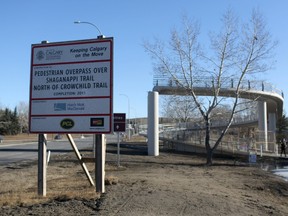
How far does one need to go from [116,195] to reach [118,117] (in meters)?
12.8

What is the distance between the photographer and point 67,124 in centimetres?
1046

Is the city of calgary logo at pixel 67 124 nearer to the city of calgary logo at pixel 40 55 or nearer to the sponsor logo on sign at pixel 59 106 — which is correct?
the sponsor logo on sign at pixel 59 106

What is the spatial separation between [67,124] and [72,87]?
922mm

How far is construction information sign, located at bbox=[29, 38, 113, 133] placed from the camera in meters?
10.2

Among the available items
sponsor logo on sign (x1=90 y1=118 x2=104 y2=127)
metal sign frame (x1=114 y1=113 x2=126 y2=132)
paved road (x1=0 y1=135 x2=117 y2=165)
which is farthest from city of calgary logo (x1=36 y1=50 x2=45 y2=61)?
paved road (x1=0 y1=135 x2=117 y2=165)

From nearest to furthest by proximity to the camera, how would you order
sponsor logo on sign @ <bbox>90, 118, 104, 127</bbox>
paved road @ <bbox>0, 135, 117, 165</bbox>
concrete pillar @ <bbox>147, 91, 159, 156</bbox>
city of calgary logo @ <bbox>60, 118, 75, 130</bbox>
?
sponsor logo on sign @ <bbox>90, 118, 104, 127</bbox>
city of calgary logo @ <bbox>60, 118, 75, 130</bbox>
paved road @ <bbox>0, 135, 117, 165</bbox>
concrete pillar @ <bbox>147, 91, 159, 156</bbox>

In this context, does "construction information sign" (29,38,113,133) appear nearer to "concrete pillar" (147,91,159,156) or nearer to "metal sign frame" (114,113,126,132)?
"metal sign frame" (114,113,126,132)

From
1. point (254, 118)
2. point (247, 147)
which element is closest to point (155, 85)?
point (247, 147)

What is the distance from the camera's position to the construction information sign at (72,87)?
1024 centimetres

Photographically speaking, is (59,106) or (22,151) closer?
(59,106)

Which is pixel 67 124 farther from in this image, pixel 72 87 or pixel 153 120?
pixel 153 120

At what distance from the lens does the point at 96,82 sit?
10.3 m

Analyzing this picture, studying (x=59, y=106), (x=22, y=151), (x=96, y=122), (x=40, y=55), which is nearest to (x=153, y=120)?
(x=22, y=151)

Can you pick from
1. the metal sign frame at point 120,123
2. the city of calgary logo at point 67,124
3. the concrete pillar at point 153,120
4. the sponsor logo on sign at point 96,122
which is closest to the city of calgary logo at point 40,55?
the city of calgary logo at point 67,124
